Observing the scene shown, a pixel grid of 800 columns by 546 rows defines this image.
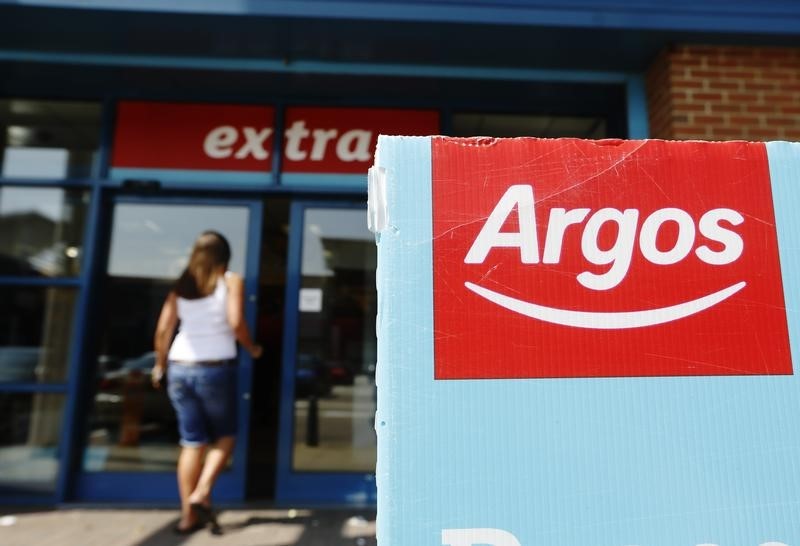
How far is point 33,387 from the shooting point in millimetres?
3980

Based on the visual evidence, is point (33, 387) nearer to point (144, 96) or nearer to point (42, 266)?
point (42, 266)

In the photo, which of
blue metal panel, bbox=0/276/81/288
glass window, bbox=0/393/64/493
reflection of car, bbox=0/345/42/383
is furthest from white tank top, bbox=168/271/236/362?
reflection of car, bbox=0/345/42/383

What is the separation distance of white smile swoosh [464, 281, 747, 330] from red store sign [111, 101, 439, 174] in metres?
3.45

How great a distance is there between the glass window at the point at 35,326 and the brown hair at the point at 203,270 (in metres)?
1.30

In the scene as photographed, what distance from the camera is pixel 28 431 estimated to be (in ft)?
13.2

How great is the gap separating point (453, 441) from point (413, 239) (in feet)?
1.24

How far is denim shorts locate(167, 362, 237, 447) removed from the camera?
332 cm

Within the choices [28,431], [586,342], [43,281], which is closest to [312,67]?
[43,281]

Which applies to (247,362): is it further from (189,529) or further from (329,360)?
(189,529)

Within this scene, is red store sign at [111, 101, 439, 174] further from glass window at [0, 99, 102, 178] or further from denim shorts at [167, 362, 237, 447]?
denim shorts at [167, 362, 237, 447]

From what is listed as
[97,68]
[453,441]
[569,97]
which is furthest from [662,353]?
[97,68]

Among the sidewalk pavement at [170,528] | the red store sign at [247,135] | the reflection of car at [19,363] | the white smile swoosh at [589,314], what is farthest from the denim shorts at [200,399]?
the white smile swoosh at [589,314]

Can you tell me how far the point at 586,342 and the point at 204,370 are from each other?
2824 millimetres

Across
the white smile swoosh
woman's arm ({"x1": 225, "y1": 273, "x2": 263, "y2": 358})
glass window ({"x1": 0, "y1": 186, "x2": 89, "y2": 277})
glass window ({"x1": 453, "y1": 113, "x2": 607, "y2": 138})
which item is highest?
glass window ({"x1": 453, "y1": 113, "x2": 607, "y2": 138})
